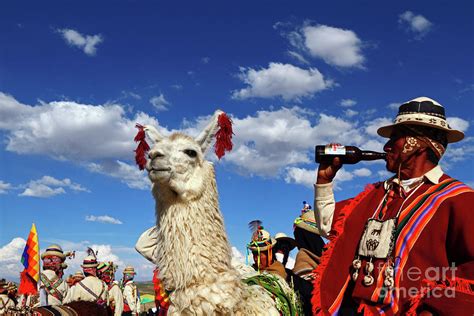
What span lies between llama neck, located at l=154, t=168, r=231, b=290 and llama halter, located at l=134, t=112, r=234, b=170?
413 millimetres

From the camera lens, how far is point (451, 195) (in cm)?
274

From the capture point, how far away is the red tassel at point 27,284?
24.3ft

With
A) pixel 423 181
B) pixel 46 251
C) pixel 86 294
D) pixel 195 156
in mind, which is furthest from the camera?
pixel 86 294

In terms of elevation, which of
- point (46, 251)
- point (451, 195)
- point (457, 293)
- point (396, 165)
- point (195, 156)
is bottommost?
point (457, 293)

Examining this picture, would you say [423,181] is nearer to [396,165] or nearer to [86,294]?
[396,165]

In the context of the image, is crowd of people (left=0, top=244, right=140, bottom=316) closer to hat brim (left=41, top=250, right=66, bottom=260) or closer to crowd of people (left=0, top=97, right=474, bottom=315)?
hat brim (left=41, top=250, right=66, bottom=260)

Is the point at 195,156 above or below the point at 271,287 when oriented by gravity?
above

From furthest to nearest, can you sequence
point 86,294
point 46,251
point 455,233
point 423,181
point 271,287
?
point 86,294
point 46,251
point 271,287
point 423,181
point 455,233

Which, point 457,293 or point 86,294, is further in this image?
point 86,294

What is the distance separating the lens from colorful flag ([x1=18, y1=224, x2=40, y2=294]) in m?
7.44

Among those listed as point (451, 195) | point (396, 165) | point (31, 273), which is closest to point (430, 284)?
point (451, 195)

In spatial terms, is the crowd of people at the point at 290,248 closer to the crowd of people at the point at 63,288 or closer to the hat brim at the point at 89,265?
the crowd of people at the point at 63,288

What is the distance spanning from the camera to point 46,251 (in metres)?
10.1

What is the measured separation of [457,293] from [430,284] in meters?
0.17
